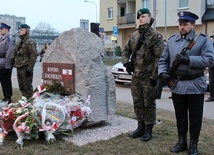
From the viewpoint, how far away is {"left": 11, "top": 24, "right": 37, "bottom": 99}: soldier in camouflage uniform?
6812 mm

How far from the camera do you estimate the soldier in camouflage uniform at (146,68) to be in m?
4.68

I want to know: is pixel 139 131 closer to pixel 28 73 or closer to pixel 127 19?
pixel 28 73

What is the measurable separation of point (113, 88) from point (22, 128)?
1.80 meters

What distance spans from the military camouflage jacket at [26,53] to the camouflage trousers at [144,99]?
279 cm

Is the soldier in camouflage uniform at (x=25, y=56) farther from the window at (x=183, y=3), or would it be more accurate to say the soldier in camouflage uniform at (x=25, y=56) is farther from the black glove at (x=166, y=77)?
the window at (x=183, y=3)

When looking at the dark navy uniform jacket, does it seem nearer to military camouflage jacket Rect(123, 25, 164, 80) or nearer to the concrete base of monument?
military camouflage jacket Rect(123, 25, 164, 80)

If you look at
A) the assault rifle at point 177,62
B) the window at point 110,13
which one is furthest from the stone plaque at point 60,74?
the window at point 110,13

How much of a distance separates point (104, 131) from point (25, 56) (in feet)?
8.90

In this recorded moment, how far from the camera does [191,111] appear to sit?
13.5ft

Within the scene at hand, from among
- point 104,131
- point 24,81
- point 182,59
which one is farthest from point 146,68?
point 24,81

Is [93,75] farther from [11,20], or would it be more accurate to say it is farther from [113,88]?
[11,20]

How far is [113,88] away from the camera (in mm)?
5637

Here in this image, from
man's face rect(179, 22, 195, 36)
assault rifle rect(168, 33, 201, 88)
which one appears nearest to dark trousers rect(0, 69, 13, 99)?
assault rifle rect(168, 33, 201, 88)

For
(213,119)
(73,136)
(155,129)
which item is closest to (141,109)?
(155,129)
